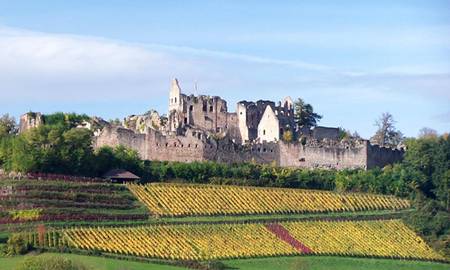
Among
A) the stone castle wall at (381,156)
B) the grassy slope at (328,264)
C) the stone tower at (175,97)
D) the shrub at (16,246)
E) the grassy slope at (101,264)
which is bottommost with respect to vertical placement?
the grassy slope at (328,264)

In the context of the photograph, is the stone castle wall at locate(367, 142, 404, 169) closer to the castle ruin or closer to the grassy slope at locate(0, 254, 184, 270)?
the castle ruin

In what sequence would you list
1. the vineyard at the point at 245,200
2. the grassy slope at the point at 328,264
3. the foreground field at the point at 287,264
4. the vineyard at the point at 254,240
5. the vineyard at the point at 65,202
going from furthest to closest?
the vineyard at the point at 245,200 → the vineyard at the point at 65,202 → the vineyard at the point at 254,240 → the grassy slope at the point at 328,264 → the foreground field at the point at 287,264

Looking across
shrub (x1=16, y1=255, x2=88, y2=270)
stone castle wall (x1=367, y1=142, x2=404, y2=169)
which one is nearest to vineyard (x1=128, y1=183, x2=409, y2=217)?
stone castle wall (x1=367, y1=142, x2=404, y2=169)

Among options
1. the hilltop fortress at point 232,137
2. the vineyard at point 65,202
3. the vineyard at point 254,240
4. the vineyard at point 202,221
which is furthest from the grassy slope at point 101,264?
the hilltop fortress at point 232,137

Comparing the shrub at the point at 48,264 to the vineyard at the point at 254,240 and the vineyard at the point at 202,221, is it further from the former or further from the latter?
the vineyard at the point at 254,240

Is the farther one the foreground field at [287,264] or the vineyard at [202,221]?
the vineyard at [202,221]

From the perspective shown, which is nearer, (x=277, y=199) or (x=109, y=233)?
(x=109, y=233)

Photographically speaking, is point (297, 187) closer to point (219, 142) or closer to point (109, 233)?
point (219, 142)

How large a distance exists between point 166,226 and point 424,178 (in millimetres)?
20883

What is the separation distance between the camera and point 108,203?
7738 cm

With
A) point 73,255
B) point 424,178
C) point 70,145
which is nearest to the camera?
point 73,255

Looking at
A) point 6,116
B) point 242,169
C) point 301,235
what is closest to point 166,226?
point 301,235

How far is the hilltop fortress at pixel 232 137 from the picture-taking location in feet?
299

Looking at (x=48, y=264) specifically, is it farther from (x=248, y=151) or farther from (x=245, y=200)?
(x=248, y=151)
